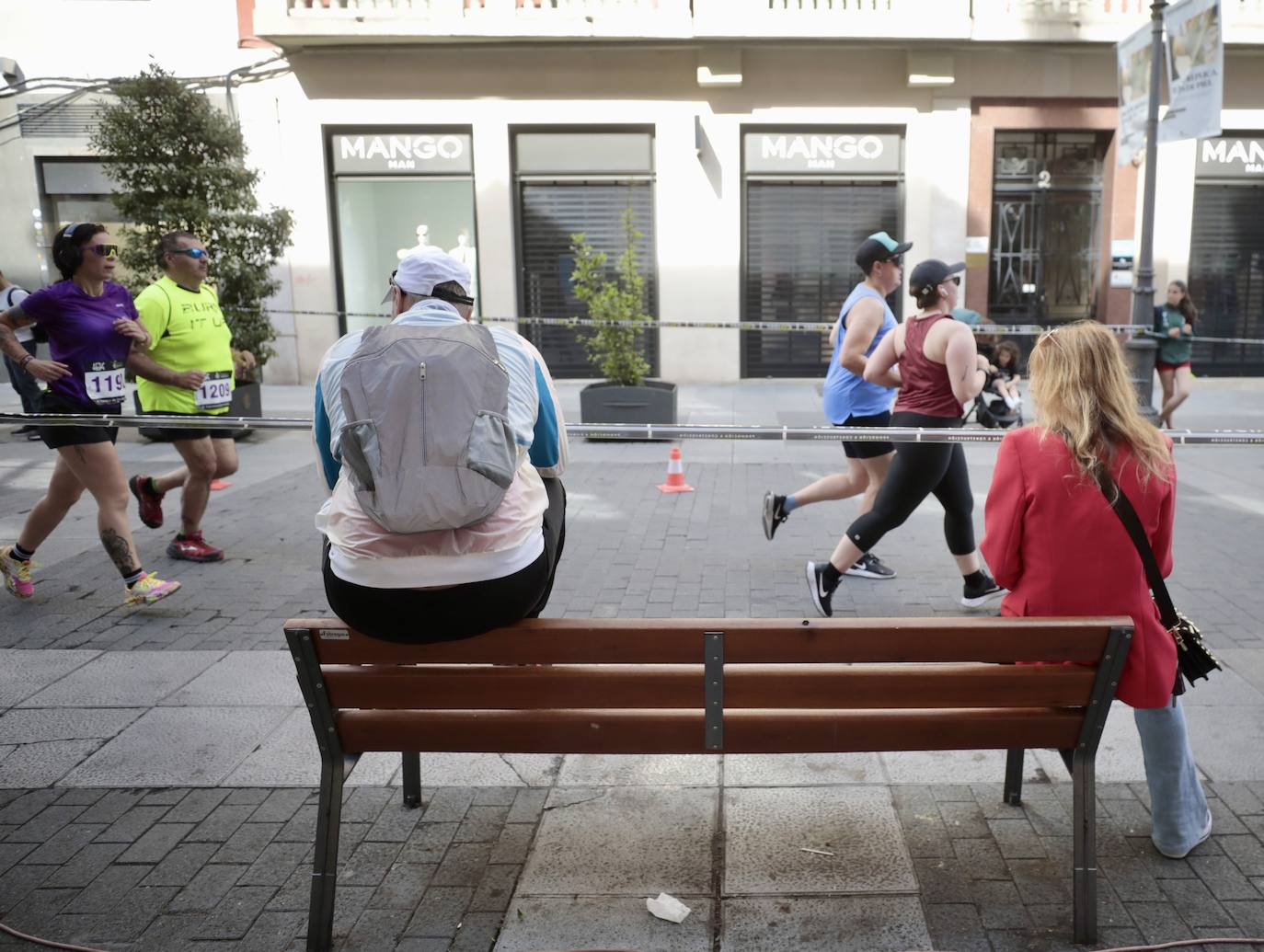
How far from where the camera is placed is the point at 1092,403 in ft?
9.29

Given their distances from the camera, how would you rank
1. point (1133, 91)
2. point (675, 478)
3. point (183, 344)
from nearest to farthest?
point (183, 344)
point (675, 478)
point (1133, 91)

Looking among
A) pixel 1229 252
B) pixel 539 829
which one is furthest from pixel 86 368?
pixel 1229 252


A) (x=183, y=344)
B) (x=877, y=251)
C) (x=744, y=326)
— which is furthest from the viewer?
(x=744, y=326)

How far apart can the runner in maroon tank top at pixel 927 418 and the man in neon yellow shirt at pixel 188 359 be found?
3556mm

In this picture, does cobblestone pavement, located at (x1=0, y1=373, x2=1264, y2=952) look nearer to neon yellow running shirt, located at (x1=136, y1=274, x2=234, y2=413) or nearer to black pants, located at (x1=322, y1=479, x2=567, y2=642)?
black pants, located at (x1=322, y1=479, x2=567, y2=642)

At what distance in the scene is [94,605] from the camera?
5.76 meters

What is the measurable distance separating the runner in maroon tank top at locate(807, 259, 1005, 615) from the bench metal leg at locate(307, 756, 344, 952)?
3038 mm

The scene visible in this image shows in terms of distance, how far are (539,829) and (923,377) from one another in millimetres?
3026

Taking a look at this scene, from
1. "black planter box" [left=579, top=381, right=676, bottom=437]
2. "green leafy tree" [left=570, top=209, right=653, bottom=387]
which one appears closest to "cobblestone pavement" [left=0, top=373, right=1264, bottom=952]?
"black planter box" [left=579, top=381, right=676, bottom=437]

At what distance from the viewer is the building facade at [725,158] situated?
15.1 metres

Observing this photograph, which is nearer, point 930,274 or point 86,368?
point 930,274

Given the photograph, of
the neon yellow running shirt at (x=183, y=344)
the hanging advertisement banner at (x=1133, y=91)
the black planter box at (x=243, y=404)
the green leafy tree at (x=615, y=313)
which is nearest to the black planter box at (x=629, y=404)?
the green leafy tree at (x=615, y=313)

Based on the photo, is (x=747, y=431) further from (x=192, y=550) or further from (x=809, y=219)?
(x=809, y=219)

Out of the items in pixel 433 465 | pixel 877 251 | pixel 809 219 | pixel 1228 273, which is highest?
pixel 809 219
